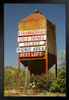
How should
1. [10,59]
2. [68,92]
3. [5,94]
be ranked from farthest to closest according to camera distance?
[10,59]
[5,94]
[68,92]

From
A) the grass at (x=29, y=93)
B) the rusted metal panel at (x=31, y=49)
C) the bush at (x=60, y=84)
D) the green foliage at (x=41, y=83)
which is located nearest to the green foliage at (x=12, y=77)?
the grass at (x=29, y=93)

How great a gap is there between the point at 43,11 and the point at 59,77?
1.55 meters

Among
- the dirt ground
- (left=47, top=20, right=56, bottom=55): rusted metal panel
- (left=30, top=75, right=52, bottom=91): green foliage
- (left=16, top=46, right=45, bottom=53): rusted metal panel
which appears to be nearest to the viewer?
the dirt ground

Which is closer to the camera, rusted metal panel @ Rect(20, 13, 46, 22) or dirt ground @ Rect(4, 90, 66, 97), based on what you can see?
dirt ground @ Rect(4, 90, 66, 97)

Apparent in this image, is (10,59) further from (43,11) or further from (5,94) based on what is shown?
(43,11)

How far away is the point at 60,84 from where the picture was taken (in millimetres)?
3869

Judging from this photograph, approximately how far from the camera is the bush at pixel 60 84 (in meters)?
3.87

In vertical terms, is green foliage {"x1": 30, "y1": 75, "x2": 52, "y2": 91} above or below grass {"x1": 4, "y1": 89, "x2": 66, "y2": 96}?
above

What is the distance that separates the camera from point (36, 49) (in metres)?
4.17

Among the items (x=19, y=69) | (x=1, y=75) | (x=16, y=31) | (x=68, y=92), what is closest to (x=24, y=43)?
(x=16, y=31)

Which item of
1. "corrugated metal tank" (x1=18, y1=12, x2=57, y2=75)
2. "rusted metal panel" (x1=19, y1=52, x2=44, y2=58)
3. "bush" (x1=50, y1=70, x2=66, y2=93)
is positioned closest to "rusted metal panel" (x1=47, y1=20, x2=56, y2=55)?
"corrugated metal tank" (x1=18, y1=12, x2=57, y2=75)

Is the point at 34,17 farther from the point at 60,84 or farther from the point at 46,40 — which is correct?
the point at 60,84

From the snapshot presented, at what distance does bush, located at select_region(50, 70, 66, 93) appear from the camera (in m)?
3.87

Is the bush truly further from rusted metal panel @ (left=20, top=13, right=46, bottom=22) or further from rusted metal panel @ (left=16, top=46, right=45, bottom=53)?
rusted metal panel @ (left=20, top=13, right=46, bottom=22)
